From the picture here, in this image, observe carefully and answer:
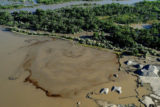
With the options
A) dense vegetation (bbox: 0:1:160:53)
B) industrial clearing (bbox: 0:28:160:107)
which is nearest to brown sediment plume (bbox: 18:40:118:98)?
industrial clearing (bbox: 0:28:160:107)

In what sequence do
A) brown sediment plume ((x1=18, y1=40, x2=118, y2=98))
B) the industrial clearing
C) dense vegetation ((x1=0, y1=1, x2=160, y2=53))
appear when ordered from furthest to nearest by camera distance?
dense vegetation ((x1=0, y1=1, x2=160, y2=53))
brown sediment plume ((x1=18, y1=40, x2=118, y2=98))
the industrial clearing

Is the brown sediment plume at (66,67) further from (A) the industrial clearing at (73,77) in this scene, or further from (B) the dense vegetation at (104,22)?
(B) the dense vegetation at (104,22)

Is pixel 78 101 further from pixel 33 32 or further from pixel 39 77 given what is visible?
pixel 33 32

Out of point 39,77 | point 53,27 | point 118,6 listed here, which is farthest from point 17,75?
point 118,6

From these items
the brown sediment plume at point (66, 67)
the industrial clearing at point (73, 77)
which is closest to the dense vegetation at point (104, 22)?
the industrial clearing at point (73, 77)

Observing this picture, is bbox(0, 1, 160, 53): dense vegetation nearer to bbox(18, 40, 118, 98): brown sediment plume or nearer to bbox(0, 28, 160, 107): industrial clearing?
bbox(0, 28, 160, 107): industrial clearing

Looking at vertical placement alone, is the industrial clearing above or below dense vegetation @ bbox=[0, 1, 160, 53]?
below
